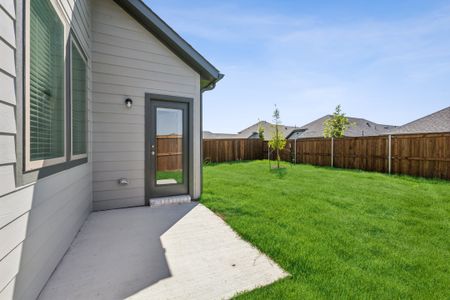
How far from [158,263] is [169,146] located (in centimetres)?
261

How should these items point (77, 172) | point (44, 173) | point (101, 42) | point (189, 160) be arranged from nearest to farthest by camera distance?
point (44, 173)
point (77, 172)
point (101, 42)
point (189, 160)

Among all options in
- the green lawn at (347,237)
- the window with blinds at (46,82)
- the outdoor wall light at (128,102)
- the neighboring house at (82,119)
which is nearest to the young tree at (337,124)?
the green lawn at (347,237)

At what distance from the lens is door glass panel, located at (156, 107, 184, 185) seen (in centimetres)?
426

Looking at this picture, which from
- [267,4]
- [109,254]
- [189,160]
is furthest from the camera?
[267,4]

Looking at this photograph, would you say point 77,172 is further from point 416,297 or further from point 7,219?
point 416,297

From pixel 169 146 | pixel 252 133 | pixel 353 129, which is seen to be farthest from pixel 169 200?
pixel 252 133

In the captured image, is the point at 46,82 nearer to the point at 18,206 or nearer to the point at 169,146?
the point at 18,206

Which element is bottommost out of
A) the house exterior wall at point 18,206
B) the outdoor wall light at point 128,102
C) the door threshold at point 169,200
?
the door threshold at point 169,200

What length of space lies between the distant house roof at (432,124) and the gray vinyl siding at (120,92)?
14.5 metres

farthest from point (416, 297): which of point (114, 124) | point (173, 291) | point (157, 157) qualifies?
point (114, 124)

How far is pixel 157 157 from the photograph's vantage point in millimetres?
4246

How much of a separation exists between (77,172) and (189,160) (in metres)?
2.13

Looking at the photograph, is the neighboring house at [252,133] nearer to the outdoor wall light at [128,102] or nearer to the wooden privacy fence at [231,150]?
the wooden privacy fence at [231,150]

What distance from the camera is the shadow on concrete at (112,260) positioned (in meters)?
1.77
